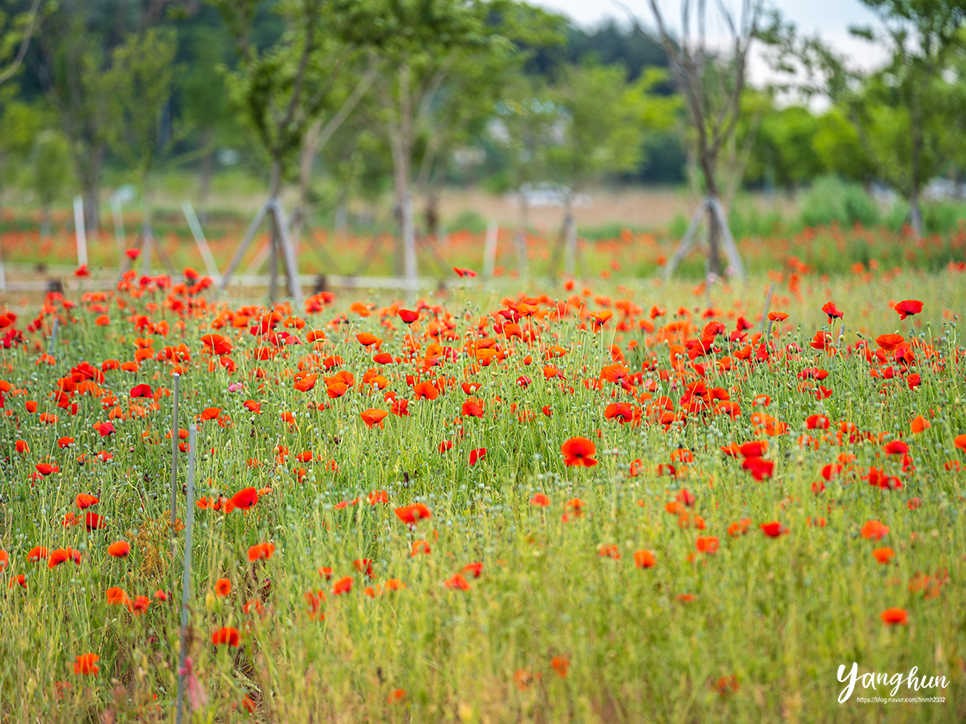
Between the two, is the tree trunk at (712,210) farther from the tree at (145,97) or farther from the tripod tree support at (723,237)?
the tree at (145,97)

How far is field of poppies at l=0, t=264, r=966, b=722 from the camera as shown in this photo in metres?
2.23

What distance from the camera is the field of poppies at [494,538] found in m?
2.23

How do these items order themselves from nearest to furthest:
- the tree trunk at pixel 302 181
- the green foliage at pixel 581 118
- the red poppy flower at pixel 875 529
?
the red poppy flower at pixel 875 529 → the tree trunk at pixel 302 181 → the green foliage at pixel 581 118

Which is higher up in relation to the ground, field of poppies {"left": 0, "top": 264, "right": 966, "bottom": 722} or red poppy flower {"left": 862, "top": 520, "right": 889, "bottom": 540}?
red poppy flower {"left": 862, "top": 520, "right": 889, "bottom": 540}

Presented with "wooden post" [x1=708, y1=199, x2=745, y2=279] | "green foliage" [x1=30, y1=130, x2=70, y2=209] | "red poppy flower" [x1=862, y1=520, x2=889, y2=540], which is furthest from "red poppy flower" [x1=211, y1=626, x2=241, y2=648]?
"green foliage" [x1=30, y1=130, x2=70, y2=209]

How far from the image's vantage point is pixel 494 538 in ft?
Result: 9.40

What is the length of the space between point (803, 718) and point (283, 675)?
4.89 feet

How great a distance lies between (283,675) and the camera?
8.29 feet

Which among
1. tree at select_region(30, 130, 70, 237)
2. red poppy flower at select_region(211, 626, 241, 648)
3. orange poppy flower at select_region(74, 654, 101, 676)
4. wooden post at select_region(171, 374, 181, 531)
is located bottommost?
orange poppy flower at select_region(74, 654, 101, 676)

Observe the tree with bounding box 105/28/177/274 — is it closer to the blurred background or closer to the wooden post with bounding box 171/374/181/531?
the blurred background

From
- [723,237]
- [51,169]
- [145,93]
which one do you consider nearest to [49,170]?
[51,169]

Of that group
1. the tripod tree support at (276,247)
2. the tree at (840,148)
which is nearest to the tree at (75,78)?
the tripod tree support at (276,247)

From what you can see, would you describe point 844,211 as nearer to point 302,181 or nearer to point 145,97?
point 302,181

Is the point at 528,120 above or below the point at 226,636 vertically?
above
